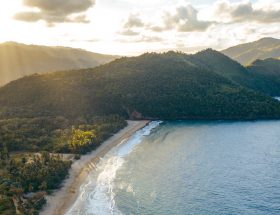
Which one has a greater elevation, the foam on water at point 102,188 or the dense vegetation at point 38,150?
the dense vegetation at point 38,150

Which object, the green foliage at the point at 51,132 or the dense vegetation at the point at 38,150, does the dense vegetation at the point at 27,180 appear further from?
the green foliage at the point at 51,132

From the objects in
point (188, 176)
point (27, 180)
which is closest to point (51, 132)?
point (27, 180)

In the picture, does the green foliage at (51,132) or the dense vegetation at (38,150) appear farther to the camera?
the green foliage at (51,132)

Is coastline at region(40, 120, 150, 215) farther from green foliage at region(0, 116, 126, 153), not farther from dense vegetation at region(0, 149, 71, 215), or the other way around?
green foliage at region(0, 116, 126, 153)

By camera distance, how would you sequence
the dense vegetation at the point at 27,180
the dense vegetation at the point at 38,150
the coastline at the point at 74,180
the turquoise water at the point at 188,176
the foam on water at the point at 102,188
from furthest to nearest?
the dense vegetation at the point at 38,150
the coastline at the point at 74,180
the foam on water at the point at 102,188
the turquoise water at the point at 188,176
the dense vegetation at the point at 27,180

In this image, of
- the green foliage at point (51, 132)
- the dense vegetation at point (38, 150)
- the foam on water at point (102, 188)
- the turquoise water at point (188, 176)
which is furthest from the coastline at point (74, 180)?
the green foliage at point (51, 132)

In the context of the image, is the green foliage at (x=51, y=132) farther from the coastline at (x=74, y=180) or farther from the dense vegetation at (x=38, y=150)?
the coastline at (x=74, y=180)

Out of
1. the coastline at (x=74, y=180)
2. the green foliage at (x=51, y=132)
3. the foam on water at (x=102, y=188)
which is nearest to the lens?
the foam on water at (x=102, y=188)

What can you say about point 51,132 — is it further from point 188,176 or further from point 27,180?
point 188,176

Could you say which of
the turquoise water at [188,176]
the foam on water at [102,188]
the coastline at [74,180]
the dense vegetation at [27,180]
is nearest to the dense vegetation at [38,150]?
the dense vegetation at [27,180]
